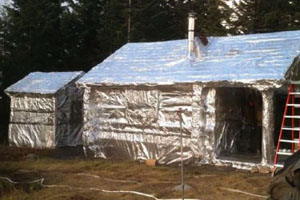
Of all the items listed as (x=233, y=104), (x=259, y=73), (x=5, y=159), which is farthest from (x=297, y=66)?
(x=5, y=159)

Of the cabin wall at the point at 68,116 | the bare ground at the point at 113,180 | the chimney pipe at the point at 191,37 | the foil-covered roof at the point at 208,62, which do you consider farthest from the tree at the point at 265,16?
the bare ground at the point at 113,180

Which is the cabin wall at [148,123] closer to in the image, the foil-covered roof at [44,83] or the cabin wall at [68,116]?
the cabin wall at [68,116]

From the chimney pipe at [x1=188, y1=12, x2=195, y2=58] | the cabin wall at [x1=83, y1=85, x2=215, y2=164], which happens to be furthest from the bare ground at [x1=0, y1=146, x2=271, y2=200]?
the chimney pipe at [x1=188, y1=12, x2=195, y2=58]

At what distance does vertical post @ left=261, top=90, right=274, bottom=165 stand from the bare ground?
0.59 meters

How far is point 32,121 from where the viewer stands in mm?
17484

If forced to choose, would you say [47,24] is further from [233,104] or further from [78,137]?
[233,104]

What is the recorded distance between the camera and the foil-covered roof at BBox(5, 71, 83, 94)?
1717cm

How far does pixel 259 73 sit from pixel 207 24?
17794 millimetres

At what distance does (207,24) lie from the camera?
28.5m

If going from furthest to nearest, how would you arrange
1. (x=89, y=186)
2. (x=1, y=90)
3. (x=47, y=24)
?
(x=47, y=24), (x=1, y=90), (x=89, y=186)

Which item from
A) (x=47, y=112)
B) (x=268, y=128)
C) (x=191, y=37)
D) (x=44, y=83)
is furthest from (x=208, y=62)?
(x=44, y=83)

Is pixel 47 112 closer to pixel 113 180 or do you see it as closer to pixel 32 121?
pixel 32 121

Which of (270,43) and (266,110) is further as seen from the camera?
(270,43)

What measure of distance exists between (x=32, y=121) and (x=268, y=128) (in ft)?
31.7
